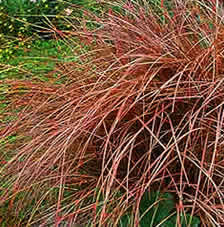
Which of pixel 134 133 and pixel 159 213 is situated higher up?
pixel 134 133

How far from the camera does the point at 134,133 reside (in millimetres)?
2164

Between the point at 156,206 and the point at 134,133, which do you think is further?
the point at 134,133

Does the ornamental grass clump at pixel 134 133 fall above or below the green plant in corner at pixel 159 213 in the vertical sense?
above

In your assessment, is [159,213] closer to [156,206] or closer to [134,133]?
[156,206]

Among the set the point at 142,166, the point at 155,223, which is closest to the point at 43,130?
the point at 142,166

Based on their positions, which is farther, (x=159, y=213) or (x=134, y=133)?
(x=134, y=133)

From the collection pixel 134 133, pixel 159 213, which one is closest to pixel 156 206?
pixel 159 213

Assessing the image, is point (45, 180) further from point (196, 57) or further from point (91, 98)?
point (196, 57)

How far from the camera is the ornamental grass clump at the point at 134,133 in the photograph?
6.48 ft

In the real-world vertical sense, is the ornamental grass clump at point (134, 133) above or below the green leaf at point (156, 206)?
above

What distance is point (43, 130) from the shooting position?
2.20 meters

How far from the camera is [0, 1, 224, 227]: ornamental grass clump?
6.48 ft

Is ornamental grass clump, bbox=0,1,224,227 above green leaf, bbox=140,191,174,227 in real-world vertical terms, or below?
above

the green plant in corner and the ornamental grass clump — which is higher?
the ornamental grass clump
